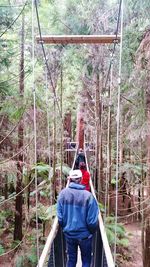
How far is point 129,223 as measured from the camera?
42.4 ft

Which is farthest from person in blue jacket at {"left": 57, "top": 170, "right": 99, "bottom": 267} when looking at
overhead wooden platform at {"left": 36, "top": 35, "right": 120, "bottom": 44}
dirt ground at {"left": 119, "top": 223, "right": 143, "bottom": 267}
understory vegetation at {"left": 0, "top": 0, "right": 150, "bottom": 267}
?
dirt ground at {"left": 119, "top": 223, "right": 143, "bottom": 267}

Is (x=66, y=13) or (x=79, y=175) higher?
(x=66, y=13)

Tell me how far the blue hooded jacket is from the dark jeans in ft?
0.26

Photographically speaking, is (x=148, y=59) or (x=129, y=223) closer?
(x=148, y=59)

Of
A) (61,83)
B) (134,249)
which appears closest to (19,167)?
(61,83)

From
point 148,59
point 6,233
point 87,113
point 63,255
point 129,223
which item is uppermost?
point 148,59

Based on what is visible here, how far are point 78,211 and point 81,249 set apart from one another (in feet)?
1.24

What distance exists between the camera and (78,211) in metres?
2.89

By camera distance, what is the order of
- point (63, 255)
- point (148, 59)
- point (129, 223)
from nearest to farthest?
point (63, 255) < point (148, 59) < point (129, 223)

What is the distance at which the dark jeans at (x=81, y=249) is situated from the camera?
9.79ft

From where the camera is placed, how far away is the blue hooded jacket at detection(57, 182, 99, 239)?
2.87 meters

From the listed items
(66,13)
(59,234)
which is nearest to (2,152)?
(66,13)

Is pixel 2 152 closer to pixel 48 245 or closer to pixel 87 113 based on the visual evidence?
pixel 48 245

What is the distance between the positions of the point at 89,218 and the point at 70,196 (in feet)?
0.74
